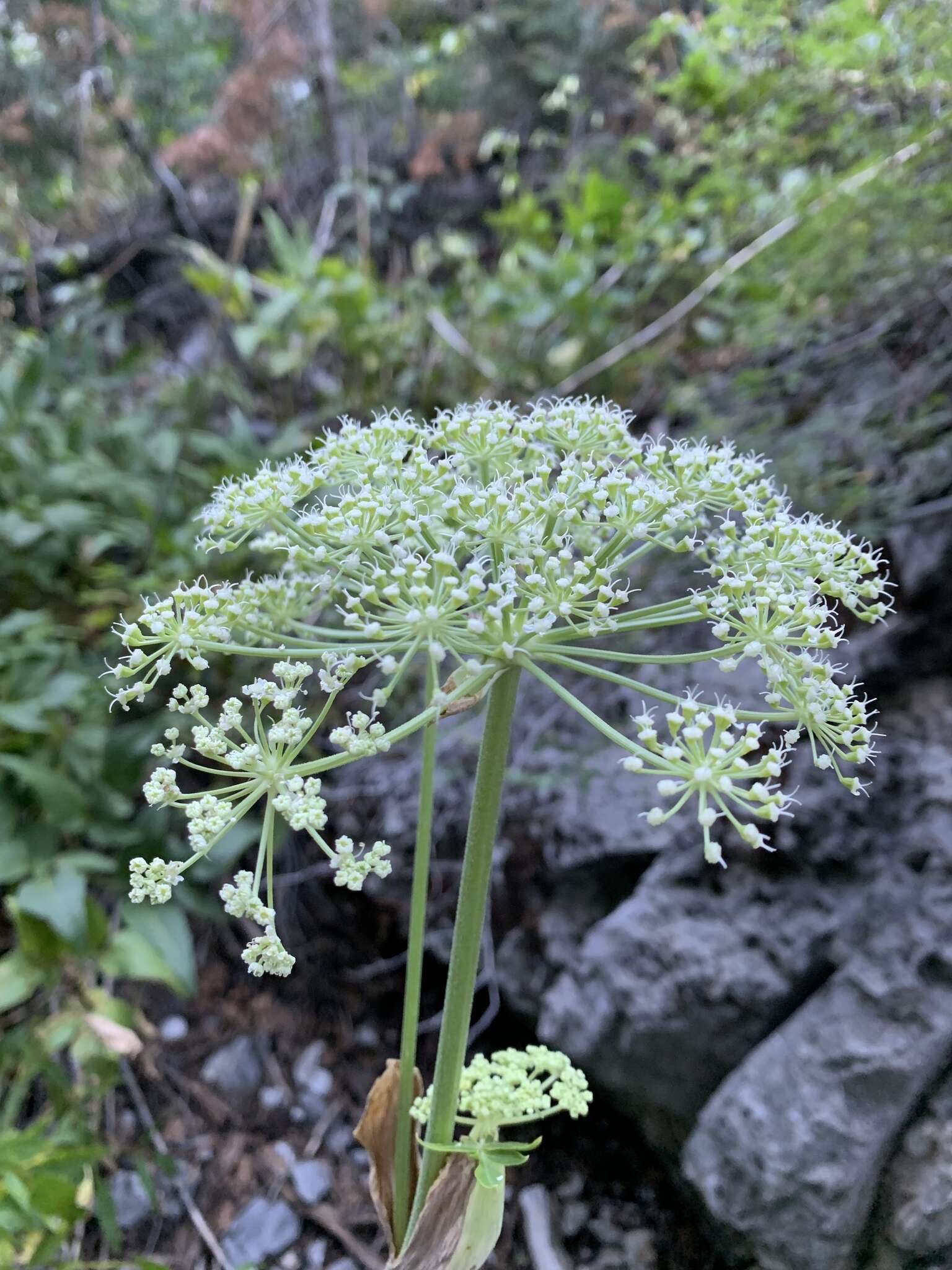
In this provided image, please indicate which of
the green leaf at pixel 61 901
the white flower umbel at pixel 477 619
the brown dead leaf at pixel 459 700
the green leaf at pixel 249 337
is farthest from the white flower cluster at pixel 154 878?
the green leaf at pixel 249 337

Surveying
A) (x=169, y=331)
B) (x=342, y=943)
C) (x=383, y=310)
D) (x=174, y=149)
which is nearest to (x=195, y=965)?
(x=342, y=943)

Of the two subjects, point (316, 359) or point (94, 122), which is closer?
point (316, 359)

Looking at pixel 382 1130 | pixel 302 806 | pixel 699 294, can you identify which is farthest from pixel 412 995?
pixel 699 294

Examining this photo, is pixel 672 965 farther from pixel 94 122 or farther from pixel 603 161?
pixel 94 122

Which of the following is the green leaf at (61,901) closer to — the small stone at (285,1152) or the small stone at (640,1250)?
the small stone at (285,1152)

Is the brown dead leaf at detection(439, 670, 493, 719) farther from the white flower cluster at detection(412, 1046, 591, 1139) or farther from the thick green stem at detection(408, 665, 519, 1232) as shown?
the white flower cluster at detection(412, 1046, 591, 1139)

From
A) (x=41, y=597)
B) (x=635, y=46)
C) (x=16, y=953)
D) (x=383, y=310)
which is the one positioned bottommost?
(x=16, y=953)

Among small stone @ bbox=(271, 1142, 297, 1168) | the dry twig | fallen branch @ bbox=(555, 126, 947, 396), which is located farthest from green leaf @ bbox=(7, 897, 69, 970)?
fallen branch @ bbox=(555, 126, 947, 396)
